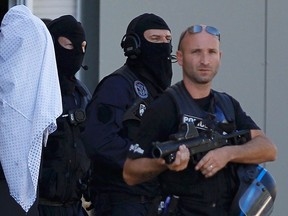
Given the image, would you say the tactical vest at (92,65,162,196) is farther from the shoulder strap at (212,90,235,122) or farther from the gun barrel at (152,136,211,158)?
the gun barrel at (152,136,211,158)

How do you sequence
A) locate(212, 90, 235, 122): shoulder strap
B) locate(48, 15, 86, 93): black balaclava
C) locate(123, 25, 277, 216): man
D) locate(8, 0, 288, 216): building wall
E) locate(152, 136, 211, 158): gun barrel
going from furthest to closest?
locate(8, 0, 288, 216): building wall
locate(48, 15, 86, 93): black balaclava
locate(212, 90, 235, 122): shoulder strap
locate(123, 25, 277, 216): man
locate(152, 136, 211, 158): gun barrel

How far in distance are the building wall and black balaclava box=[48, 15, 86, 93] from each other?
4.73 ft

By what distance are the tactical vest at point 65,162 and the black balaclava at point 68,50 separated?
31cm

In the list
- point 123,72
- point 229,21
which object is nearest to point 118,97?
point 123,72

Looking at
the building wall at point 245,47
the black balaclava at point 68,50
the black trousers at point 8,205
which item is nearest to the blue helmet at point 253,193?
the black trousers at point 8,205

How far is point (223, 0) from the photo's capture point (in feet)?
27.1

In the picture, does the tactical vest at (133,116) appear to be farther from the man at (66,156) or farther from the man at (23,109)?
the man at (23,109)

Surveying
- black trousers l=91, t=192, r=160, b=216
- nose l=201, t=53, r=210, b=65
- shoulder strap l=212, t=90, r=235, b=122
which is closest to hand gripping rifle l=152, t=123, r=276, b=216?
shoulder strap l=212, t=90, r=235, b=122

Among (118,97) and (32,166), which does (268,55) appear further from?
(32,166)

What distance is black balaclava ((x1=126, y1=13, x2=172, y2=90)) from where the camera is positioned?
6258mm

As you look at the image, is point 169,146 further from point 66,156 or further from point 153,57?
point 66,156

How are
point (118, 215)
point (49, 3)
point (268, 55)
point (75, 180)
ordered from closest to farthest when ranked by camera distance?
point (118, 215) < point (75, 180) < point (268, 55) < point (49, 3)

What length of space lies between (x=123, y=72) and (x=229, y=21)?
2.29 meters

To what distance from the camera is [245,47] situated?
8227 mm
